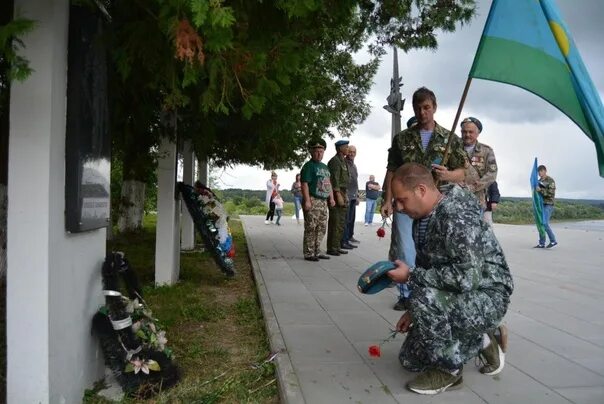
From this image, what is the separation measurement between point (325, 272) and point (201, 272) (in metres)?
1.82

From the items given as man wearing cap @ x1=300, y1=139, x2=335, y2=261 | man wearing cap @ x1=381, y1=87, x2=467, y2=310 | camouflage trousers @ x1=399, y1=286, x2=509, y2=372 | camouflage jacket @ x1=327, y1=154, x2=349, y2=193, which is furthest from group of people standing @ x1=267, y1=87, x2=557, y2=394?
camouflage jacket @ x1=327, y1=154, x2=349, y2=193

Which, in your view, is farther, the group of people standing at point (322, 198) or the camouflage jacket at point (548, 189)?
the camouflage jacket at point (548, 189)

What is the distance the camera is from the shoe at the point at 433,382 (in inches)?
122

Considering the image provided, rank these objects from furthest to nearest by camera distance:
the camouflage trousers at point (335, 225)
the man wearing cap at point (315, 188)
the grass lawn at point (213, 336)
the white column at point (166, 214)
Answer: the camouflage trousers at point (335, 225) → the man wearing cap at point (315, 188) → the white column at point (166, 214) → the grass lawn at point (213, 336)

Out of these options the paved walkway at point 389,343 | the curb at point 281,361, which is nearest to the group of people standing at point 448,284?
the paved walkway at point 389,343

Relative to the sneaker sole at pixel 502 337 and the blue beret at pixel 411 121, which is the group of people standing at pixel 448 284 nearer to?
the sneaker sole at pixel 502 337

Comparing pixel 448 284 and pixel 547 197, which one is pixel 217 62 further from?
pixel 547 197

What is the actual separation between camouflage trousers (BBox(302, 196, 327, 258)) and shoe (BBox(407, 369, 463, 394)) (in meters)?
5.54

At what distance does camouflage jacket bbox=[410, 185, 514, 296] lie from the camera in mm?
2939

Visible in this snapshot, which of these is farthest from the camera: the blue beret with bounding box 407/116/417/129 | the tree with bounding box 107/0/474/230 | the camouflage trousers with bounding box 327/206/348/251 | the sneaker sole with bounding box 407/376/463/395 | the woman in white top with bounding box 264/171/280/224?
the woman in white top with bounding box 264/171/280/224

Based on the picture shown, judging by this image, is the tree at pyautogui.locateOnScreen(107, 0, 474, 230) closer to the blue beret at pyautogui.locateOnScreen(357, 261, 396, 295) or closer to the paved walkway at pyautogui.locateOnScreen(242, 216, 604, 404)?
the blue beret at pyautogui.locateOnScreen(357, 261, 396, 295)

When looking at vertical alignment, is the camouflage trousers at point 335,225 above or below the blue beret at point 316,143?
below

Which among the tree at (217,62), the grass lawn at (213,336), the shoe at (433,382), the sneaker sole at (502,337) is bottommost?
the grass lawn at (213,336)

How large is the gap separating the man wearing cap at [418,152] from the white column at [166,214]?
2620 mm
